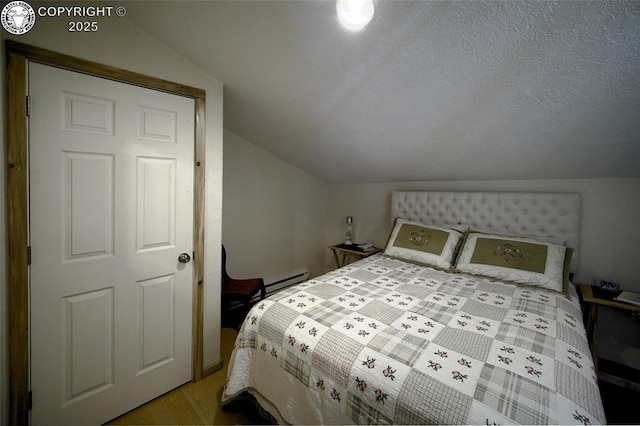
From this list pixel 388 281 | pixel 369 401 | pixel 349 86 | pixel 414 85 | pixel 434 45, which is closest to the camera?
pixel 369 401

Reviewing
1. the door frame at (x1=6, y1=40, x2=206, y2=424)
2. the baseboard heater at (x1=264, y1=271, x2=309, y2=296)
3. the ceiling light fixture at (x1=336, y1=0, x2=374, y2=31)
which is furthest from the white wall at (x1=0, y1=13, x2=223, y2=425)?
the baseboard heater at (x1=264, y1=271, x2=309, y2=296)

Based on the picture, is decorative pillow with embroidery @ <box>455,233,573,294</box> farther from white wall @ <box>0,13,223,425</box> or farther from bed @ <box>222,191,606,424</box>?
white wall @ <box>0,13,223,425</box>

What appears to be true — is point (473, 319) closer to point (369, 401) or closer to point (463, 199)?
point (369, 401)

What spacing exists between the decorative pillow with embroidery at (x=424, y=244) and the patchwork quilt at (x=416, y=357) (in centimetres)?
51

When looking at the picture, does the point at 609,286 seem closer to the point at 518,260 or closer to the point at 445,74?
the point at 518,260

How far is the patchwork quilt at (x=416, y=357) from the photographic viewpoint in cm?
87

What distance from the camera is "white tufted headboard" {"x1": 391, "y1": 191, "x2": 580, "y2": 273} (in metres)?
2.13

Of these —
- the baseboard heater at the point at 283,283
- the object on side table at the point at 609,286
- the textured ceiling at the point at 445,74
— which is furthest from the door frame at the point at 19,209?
the object on side table at the point at 609,286

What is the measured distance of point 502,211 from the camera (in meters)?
2.40

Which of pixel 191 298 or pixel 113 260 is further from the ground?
pixel 113 260

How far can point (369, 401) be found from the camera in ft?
3.24

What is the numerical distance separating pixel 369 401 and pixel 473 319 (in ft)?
2.44

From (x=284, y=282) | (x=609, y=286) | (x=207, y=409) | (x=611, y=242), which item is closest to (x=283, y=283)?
(x=284, y=282)

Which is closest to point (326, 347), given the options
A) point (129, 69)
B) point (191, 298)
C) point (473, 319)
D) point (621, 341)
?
point (473, 319)
